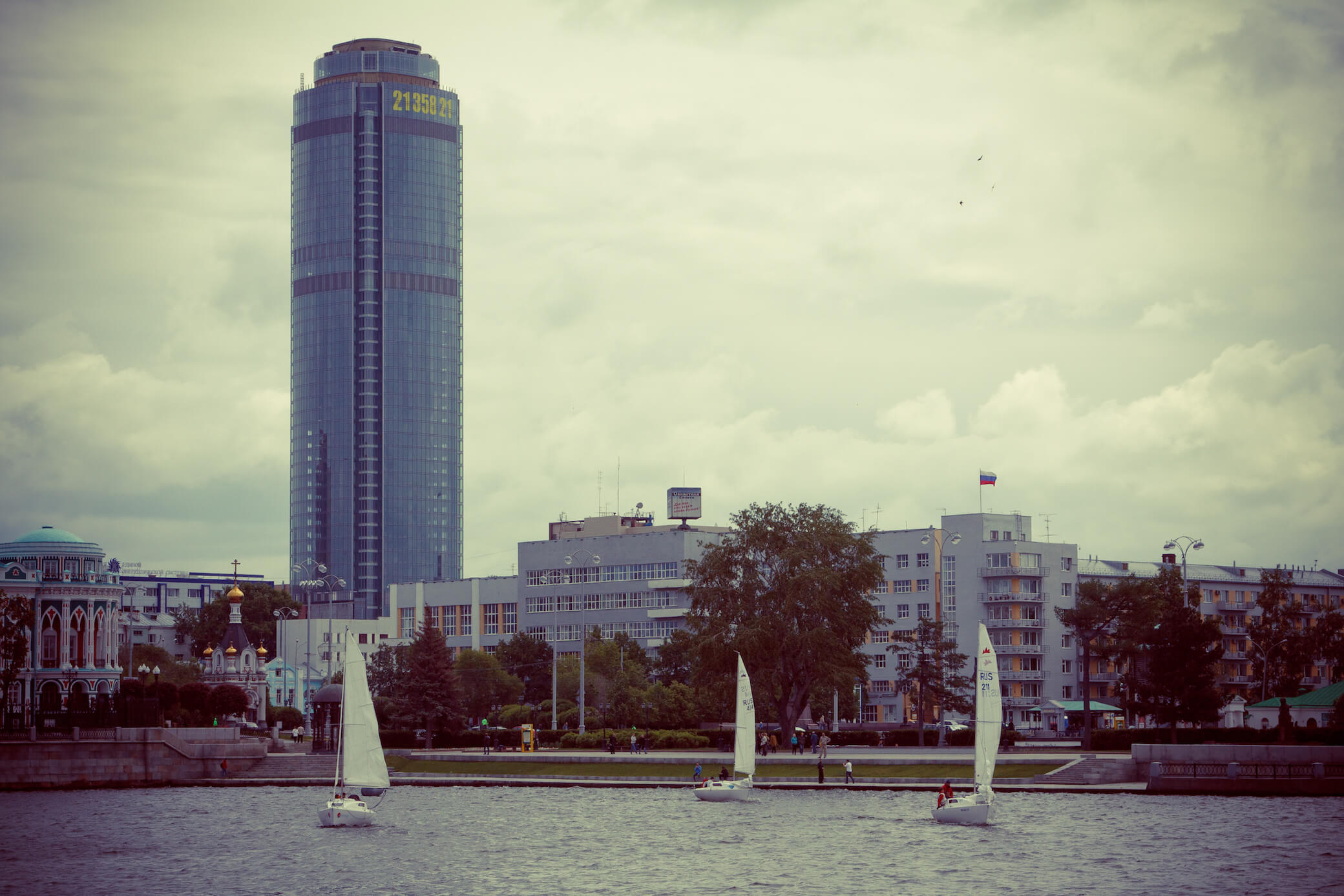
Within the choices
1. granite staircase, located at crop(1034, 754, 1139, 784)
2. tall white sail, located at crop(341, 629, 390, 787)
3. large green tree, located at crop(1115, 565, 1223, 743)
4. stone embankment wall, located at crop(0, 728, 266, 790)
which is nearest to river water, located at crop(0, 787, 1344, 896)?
granite staircase, located at crop(1034, 754, 1139, 784)

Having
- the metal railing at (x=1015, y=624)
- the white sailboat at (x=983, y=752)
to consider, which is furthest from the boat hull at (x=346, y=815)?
the metal railing at (x=1015, y=624)

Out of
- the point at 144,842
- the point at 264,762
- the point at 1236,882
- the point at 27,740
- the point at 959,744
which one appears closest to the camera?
the point at 1236,882

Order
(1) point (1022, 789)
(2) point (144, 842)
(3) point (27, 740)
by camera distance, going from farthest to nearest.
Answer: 1. (3) point (27, 740)
2. (1) point (1022, 789)
3. (2) point (144, 842)

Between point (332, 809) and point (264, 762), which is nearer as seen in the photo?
point (332, 809)

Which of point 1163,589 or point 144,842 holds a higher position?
point 1163,589

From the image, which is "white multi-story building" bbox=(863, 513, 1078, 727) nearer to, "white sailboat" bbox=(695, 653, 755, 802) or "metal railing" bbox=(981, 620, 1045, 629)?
"metal railing" bbox=(981, 620, 1045, 629)

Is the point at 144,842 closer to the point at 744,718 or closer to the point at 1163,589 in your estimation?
the point at 744,718

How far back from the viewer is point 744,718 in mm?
91750

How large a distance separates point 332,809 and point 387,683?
97913mm

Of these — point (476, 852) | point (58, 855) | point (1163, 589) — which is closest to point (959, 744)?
point (1163, 589)

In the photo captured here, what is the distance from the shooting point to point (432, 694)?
132 m

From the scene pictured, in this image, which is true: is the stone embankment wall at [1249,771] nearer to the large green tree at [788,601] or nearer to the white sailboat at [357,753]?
the large green tree at [788,601]

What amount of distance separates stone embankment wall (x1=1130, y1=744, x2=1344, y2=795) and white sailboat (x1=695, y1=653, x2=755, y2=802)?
70.3 ft

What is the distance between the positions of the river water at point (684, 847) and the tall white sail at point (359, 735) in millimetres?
2619
